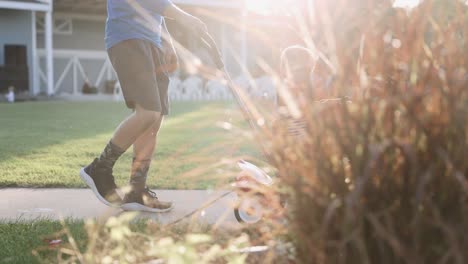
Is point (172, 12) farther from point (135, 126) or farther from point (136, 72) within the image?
point (135, 126)

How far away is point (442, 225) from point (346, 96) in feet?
1.91

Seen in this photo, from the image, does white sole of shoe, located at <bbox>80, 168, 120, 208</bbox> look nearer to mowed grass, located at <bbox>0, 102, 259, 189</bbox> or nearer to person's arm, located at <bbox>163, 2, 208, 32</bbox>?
mowed grass, located at <bbox>0, 102, 259, 189</bbox>

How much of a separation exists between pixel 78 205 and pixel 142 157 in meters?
0.60

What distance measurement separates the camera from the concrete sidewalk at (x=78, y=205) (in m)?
4.97

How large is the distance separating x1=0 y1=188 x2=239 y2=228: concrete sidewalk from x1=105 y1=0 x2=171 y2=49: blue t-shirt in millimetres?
1136

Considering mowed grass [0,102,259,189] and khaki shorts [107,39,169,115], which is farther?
mowed grass [0,102,259,189]

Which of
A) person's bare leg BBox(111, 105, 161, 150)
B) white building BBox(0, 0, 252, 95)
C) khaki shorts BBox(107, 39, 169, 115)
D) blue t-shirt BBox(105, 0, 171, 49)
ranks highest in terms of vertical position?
blue t-shirt BBox(105, 0, 171, 49)

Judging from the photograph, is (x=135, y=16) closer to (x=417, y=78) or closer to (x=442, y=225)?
(x=417, y=78)

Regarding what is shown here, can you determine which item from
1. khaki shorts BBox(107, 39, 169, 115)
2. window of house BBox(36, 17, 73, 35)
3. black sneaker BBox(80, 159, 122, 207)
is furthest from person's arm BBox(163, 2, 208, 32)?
window of house BBox(36, 17, 73, 35)

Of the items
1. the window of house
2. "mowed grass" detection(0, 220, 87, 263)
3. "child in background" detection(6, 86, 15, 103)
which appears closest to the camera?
"mowed grass" detection(0, 220, 87, 263)

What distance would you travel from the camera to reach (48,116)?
15.5 m

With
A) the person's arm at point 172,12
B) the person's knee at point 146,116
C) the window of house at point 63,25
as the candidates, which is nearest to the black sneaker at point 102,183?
the person's knee at point 146,116

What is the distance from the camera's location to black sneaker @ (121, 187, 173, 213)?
516 cm

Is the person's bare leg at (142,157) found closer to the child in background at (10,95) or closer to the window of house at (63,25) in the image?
the child in background at (10,95)
